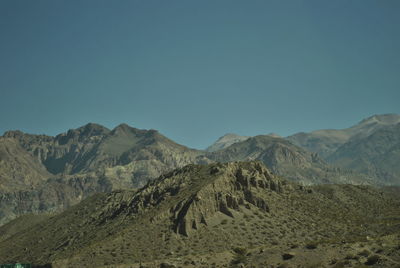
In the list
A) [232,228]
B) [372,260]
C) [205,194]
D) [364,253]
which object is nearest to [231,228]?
[232,228]

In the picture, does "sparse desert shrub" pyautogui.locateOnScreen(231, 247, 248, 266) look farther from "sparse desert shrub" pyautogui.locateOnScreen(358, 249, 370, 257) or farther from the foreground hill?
"sparse desert shrub" pyautogui.locateOnScreen(358, 249, 370, 257)

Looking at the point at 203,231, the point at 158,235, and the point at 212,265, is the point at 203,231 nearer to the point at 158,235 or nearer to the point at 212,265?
the point at 158,235

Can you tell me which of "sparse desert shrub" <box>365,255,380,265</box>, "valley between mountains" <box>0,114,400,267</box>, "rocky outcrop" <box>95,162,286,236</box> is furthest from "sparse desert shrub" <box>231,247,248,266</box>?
"sparse desert shrub" <box>365,255,380,265</box>

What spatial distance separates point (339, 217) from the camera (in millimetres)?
109438

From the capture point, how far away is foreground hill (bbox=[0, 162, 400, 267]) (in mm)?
70875

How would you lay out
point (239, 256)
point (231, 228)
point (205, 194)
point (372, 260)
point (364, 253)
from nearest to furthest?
1. point (372, 260)
2. point (364, 253)
3. point (239, 256)
4. point (231, 228)
5. point (205, 194)

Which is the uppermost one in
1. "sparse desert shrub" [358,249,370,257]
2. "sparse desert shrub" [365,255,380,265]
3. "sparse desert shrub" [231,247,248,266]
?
"sparse desert shrub" [231,247,248,266]

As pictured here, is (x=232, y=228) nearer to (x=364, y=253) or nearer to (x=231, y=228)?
(x=231, y=228)

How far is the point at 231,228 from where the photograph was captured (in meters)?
97.8

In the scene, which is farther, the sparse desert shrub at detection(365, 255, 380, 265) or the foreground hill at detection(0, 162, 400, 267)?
the foreground hill at detection(0, 162, 400, 267)

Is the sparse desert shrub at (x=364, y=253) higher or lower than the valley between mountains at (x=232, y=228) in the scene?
lower

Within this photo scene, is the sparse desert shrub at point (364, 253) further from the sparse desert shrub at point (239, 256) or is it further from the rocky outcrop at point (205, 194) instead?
the rocky outcrop at point (205, 194)

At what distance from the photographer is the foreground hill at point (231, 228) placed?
233 ft

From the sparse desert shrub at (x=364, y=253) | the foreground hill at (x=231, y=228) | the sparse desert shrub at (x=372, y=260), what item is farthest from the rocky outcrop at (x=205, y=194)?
the sparse desert shrub at (x=372, y=260)
